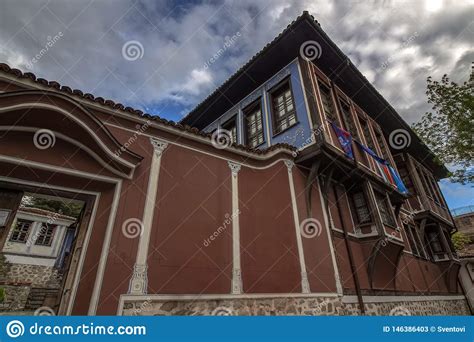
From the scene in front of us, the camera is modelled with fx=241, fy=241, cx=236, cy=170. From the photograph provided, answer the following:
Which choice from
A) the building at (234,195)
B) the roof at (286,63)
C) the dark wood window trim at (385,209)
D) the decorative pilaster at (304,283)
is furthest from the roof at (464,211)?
the decorative pilaster at (304,283)

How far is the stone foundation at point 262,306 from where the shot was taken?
13.6 feet

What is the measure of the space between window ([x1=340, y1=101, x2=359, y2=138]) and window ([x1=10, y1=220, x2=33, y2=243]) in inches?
814

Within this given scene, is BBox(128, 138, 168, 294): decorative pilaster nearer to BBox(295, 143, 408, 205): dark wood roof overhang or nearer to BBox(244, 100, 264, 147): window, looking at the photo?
BBox(295, 143, 408, 205): dark wood roof overhang

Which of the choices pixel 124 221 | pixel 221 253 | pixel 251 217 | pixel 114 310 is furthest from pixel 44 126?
pixel 251 217

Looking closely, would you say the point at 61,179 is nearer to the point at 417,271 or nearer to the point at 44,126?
the point at 44,126

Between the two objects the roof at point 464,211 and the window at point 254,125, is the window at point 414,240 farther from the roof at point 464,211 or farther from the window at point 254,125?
the roof at point 464,211

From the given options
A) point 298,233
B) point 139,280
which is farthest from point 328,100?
point 139,280

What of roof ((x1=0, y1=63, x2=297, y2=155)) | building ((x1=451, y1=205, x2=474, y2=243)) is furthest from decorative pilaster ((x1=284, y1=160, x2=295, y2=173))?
building ((x1=451, y1=205, x2=474, y2=243))

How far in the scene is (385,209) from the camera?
9.09m

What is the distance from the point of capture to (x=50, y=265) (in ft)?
53.6

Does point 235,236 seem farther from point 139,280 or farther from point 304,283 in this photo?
point 139,280

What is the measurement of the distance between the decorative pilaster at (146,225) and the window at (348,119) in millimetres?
8020

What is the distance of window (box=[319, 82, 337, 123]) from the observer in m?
9.38

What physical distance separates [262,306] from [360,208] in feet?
17.7
